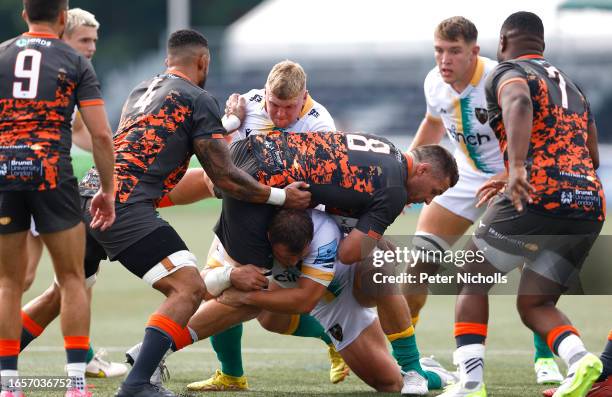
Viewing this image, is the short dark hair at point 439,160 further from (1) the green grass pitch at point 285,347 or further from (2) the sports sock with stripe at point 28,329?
(2) the sports sock with stripe at point 28,329

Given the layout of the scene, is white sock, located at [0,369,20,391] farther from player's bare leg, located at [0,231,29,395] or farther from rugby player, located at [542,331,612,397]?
rugby player, located at [542,331,612,397]

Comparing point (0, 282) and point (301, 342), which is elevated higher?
point (0, 282)

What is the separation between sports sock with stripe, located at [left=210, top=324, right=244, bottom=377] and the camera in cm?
707

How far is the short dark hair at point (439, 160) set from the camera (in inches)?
263

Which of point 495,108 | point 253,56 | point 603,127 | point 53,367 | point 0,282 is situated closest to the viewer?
point 0,282

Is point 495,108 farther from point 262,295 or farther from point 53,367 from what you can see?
point 53,367

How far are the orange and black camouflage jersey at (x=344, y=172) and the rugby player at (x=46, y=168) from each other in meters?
1.10

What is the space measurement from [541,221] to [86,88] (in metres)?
2.59

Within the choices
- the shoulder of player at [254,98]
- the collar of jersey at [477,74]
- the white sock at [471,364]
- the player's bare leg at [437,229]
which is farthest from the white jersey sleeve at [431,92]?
the white sock at [471,364]

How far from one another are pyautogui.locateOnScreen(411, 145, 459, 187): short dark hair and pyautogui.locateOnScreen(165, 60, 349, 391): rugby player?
874 mm

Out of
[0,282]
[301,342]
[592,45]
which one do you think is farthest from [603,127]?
[0,282]

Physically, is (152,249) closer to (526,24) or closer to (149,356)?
(149,356)

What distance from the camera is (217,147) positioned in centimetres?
625

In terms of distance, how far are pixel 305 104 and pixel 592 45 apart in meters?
28.8
